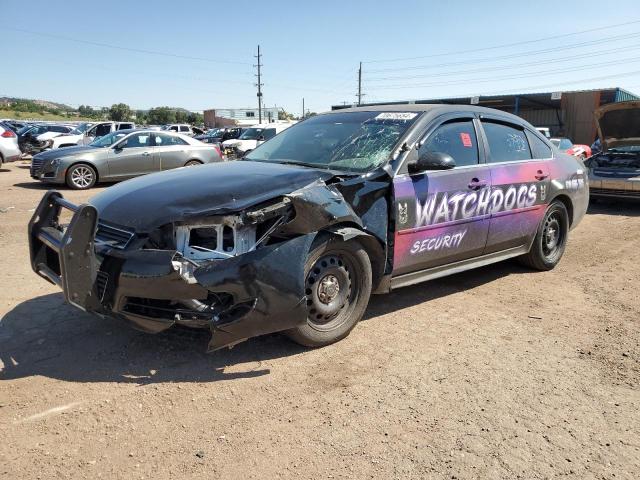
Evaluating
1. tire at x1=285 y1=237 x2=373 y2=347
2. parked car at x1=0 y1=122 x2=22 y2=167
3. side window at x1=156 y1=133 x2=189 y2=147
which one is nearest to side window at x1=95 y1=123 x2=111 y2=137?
parked car at x1=0 y1=122 x2=22 y2=167

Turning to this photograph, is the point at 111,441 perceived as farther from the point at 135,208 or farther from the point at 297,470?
the point at 135,208

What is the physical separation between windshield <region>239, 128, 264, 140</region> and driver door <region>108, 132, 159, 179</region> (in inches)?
473

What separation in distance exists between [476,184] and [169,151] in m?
10.7

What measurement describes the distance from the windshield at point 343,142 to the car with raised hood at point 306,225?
0.6 inches

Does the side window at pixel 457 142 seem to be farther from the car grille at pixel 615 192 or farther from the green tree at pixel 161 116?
the green tree at pixel 161 116

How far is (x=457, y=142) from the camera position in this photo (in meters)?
4.73

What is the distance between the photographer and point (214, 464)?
2.52 metres

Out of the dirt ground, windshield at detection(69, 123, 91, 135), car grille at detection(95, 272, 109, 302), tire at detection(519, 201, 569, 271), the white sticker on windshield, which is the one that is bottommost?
the dirt ground

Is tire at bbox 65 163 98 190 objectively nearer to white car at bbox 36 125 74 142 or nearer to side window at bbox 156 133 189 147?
side window at bbox 156 133 189 147

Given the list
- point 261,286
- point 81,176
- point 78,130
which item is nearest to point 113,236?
point 261,286

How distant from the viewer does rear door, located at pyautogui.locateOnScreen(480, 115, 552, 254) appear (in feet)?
16.5

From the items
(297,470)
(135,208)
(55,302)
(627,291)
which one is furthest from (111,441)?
(627,291)

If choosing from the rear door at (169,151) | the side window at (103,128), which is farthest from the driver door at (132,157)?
the side window at (103,128)

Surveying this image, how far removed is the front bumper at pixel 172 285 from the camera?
3.07 m
